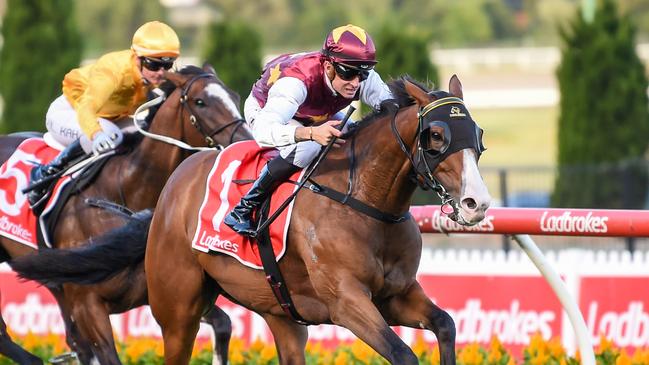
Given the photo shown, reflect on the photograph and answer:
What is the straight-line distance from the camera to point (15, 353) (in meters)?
6.31

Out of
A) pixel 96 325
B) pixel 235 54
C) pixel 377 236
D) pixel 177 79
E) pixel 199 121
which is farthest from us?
pixel 235 54

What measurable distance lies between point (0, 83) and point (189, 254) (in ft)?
39.0

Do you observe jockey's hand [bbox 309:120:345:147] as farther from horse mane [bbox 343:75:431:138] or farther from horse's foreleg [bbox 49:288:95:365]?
horse's foreleg [bbox 49:288:95:365]

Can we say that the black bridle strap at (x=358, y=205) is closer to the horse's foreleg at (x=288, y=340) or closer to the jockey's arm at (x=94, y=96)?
the horse's foreleg at (x=288, y=340)

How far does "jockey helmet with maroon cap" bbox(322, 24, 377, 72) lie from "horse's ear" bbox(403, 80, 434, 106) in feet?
0.72

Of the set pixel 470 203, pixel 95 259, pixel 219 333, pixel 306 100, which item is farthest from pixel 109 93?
pixel 470 203

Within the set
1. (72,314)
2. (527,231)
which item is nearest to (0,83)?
(72,314)

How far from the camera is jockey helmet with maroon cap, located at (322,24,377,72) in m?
4.82

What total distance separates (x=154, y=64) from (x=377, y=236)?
7.12ft

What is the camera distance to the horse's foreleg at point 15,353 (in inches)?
247

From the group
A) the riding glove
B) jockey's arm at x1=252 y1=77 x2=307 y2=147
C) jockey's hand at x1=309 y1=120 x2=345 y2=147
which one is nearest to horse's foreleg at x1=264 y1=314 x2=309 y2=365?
jockey's arm at x1=252 y1=77 x2=307 y2=147

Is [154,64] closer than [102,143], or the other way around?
[102,143]

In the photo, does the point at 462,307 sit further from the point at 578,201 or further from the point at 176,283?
the point at 578,201

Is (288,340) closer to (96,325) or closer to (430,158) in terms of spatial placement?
(96,325)
